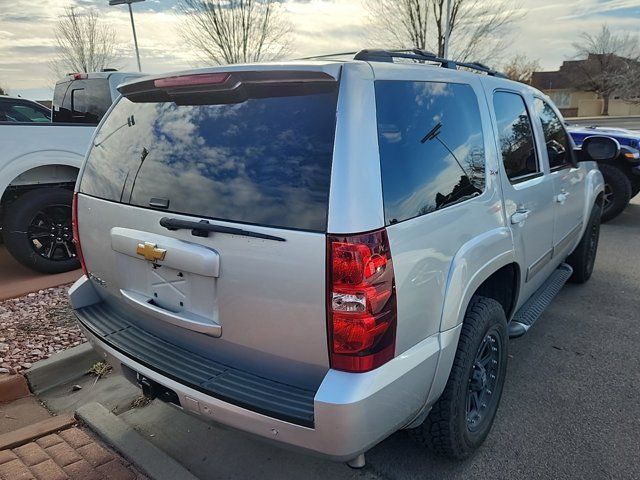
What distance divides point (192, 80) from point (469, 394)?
6.63ft

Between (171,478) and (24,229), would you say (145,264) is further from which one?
(24,229)

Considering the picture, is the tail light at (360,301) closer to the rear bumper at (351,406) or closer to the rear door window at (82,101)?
the rear bumper at (351,406)

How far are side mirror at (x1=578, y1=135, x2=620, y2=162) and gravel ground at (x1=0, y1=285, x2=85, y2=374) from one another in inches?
177

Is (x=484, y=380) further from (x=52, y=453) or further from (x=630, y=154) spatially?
(x=630, y=154)

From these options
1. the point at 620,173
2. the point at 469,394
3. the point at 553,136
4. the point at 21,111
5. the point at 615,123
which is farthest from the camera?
the point at 615,123

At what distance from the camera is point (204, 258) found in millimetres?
1926

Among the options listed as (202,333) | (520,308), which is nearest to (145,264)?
(202,333)

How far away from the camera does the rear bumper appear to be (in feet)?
5.55

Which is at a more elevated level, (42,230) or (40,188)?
(40,188)

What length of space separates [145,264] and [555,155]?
3.10 meters

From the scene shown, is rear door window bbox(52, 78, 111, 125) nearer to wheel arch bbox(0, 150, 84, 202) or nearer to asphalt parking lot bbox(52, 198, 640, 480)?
wheel arch bbox(0, 150, 84, 202)

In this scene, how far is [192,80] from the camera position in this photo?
208cm

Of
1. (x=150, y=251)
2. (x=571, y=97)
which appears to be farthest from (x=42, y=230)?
(x=571, y=97)

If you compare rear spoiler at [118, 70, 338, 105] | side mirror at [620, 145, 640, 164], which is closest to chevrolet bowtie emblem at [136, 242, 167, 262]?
rear spoiler at [118, 70, 338, 105]
